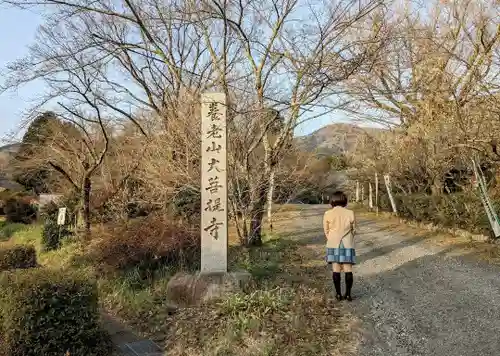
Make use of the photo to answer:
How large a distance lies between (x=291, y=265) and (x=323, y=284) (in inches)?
64.5

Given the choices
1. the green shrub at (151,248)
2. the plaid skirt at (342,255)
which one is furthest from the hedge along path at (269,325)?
the green shrub at (151,248)

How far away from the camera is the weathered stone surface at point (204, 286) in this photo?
6230 millimetres

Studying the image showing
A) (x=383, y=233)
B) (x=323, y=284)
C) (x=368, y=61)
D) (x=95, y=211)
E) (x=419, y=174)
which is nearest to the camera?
(x=368, y=61)

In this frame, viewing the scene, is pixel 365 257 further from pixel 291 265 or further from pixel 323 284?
pixel 323 284

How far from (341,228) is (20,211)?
23.2 m

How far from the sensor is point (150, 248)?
8641 millimetres

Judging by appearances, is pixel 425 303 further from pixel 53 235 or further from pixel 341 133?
pixel 341 133

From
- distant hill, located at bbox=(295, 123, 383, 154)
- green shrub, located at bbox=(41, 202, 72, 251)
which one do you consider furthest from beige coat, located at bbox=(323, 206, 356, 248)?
distant hill, located at bbox=(295, 123, 383, 154)

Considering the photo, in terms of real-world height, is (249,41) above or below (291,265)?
above

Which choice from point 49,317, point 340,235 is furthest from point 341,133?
point 49,317

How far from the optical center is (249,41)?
8953 millimetres

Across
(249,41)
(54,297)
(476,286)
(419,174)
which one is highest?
(249,41)

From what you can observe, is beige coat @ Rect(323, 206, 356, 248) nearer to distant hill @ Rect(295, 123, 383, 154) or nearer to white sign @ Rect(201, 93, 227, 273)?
white sign @ Rect(201, 93, 227, 273)

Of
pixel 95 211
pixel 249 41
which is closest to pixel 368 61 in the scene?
pixel 249 41
